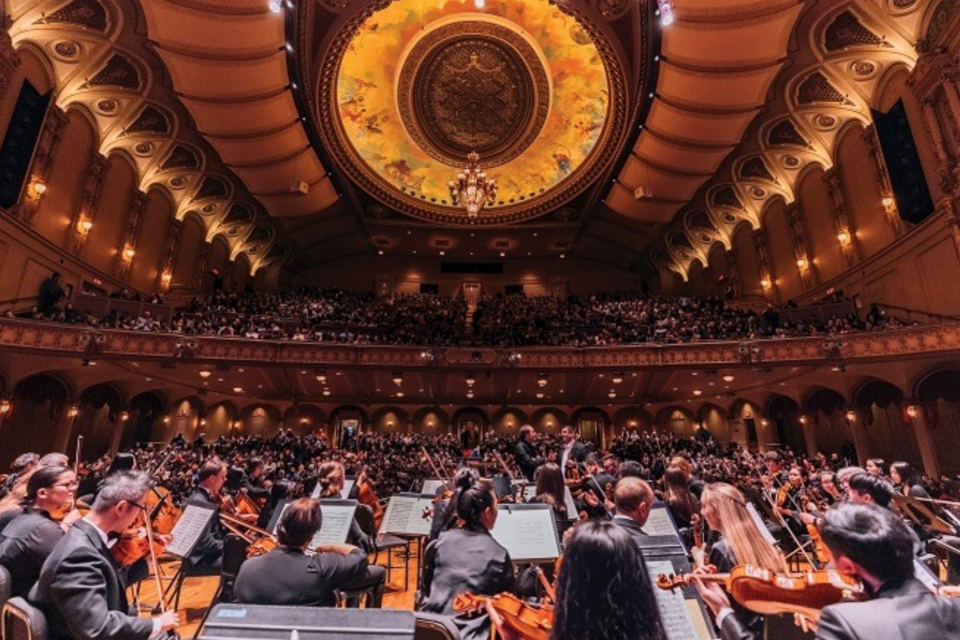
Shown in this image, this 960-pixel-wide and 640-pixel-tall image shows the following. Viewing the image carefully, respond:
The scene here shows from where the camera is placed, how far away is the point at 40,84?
14.8m

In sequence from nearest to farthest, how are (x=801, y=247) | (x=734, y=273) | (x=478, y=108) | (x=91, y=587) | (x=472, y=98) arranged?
(x=91, y=587) < (x=801, y=247) < (x=472, y=98) < (x=478, y=108) < (x=734, y=273)

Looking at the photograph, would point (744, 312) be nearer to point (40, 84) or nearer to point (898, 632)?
point (898, 632)

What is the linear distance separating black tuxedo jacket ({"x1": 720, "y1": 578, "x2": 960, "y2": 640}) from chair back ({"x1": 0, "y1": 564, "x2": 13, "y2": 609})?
13.1ft

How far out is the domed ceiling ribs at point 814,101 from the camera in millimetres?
13898

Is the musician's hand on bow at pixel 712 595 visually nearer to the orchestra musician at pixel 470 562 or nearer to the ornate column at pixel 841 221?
the orchestra musician at pixel 470 562

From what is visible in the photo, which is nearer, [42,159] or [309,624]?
[309,624]

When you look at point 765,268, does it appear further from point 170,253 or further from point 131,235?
point 131,235

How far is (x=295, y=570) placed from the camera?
284 cm

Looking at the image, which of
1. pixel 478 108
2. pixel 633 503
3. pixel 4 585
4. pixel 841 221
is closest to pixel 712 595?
pixel 633 503

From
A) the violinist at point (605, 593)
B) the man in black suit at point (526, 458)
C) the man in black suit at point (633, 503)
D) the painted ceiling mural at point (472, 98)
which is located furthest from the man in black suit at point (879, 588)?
the painted ceiling mural at point (472, 98)

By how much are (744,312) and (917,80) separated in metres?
9.51

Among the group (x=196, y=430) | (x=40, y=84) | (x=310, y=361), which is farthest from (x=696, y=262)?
(x=40, y=84)

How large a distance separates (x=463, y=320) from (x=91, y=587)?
21141 mm

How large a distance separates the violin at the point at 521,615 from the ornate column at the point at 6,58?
18251 millimetres
